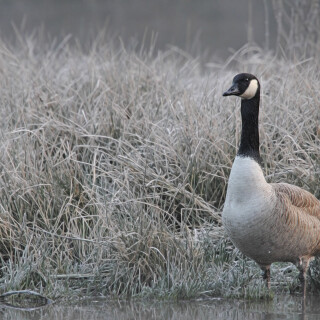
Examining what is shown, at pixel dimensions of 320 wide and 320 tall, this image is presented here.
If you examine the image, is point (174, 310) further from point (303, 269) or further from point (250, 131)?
point (250, 131)

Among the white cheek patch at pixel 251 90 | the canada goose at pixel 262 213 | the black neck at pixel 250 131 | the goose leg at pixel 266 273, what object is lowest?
the goose leg at pixel 266 273

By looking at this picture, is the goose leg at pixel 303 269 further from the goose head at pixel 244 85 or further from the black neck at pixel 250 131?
the goose head at pixel 244 85

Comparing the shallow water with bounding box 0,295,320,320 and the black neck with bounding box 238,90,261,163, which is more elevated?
the black neck with bounding box 238,90,261,163

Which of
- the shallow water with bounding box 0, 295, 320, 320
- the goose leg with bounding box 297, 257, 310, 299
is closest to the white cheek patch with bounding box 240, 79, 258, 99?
the goose leg with bounding box 297, 257, 310, 299

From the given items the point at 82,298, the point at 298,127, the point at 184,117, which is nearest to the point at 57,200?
the point at 82,298

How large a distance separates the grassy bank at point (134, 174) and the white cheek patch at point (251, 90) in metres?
0.92

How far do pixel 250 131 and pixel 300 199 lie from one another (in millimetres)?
562

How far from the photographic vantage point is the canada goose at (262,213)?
487cm

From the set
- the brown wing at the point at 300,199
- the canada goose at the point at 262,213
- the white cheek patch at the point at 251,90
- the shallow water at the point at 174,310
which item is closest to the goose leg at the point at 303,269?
the canada goose at the point at 262,213

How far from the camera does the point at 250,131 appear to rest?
5.20 metres

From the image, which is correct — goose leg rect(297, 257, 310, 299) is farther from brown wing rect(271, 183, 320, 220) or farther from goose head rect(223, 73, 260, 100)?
goose head rect(223, 73, 260, 100)

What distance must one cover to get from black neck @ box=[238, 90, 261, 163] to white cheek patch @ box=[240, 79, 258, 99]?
0.13 ft

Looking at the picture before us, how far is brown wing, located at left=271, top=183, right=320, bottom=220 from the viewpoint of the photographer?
513cm

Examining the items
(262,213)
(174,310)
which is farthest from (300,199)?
(174,310)
